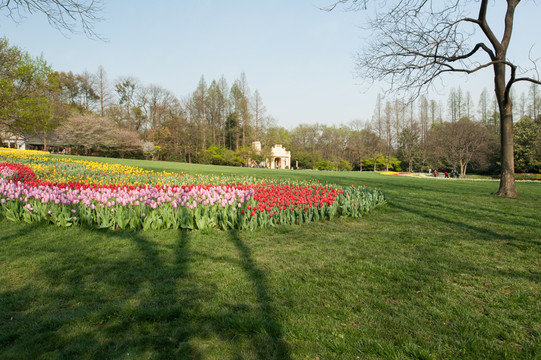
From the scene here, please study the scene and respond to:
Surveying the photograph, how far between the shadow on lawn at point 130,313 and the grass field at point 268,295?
0.01m

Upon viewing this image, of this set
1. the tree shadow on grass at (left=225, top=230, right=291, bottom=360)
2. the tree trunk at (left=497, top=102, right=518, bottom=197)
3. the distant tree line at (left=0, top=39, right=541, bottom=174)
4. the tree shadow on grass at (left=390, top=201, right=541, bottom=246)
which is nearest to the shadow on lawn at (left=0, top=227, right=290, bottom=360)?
the tree shadow on grass at (left=225, top=230, right=291, bottom=360)

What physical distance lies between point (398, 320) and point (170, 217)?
418 centimetres

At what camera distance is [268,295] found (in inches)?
120

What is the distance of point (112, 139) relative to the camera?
40938 millimetres

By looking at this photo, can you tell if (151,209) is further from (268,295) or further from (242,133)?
(242,133)

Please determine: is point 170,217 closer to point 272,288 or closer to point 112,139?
point 272,288

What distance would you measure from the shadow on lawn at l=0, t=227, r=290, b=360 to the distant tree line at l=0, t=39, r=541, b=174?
3977cm

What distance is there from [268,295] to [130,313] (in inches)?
50.3

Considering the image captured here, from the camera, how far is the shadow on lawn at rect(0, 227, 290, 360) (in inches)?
87.0

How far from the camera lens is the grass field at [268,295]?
2.22 metres

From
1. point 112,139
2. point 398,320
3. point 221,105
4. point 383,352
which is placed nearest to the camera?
point 383,352

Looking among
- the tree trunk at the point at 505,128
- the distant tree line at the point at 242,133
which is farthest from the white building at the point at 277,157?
the tree trunk at the point at 505,128

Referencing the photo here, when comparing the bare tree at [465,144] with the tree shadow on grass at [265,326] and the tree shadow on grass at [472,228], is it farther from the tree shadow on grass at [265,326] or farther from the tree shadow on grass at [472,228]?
the tree shadow on grass at [265,326]

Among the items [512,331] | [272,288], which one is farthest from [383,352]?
[272,288]
